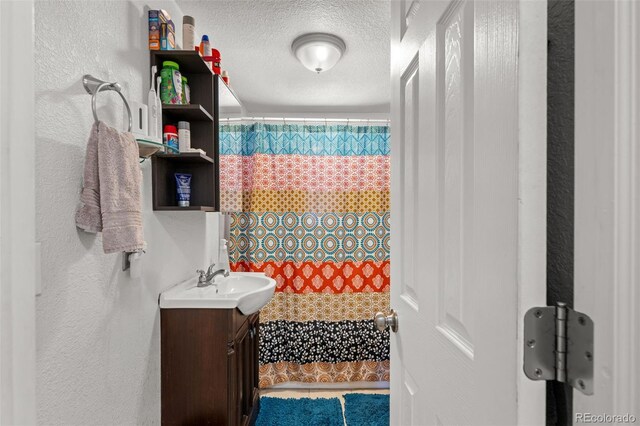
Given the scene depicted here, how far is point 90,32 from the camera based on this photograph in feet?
3.73

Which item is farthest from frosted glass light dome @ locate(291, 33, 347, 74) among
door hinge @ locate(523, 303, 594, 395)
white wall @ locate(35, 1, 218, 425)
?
door hinge @ locate(523, 303, 594, 395)

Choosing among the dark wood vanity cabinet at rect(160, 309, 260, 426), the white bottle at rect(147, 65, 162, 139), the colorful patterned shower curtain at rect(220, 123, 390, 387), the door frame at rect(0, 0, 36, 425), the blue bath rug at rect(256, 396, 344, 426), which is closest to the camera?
the door frame at rect(0, 0, 36, 425)

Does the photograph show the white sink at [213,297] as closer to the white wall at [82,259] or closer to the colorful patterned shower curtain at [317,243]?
the white wall at [82,259]

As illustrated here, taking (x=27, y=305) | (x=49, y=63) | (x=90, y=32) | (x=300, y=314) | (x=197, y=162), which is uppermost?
(x=90, y=32)

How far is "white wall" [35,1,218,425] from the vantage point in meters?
0.94

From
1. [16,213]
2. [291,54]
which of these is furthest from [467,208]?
[291,54]

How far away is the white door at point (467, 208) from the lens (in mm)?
387

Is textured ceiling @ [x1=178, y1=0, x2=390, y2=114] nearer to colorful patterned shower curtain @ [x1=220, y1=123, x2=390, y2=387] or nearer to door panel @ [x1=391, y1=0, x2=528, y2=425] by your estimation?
colorful patterned shower curtain @ [x1=220, y1=123, x2=390, y2=387]

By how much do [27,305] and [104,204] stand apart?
57cm

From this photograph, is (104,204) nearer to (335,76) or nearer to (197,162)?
(197,162)

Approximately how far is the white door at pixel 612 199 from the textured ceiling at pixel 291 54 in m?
1.65

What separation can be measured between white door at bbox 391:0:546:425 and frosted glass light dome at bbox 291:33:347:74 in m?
1.20

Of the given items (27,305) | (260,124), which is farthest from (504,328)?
(260,124)

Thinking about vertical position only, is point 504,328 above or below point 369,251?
above
